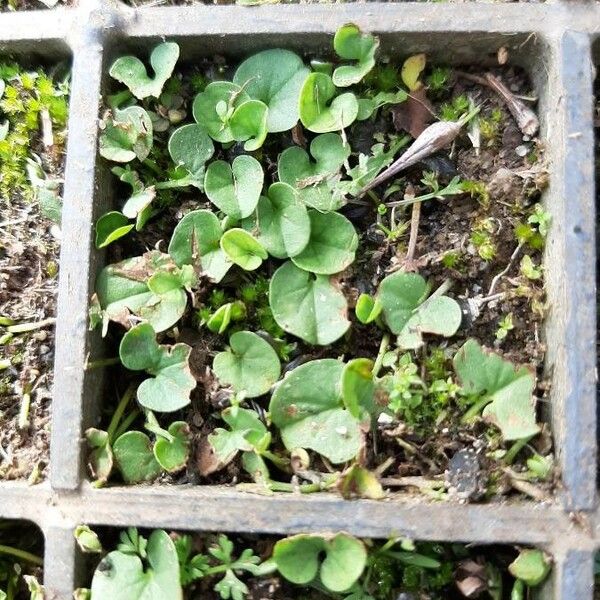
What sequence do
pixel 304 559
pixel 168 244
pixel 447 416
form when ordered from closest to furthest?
1. pixel 304 559
2. pixel 447 416
3. pixel 168 244

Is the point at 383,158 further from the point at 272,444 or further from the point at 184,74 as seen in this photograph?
the point at 272,444

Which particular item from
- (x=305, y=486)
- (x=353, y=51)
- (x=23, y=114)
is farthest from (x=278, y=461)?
(x=23, y=114)

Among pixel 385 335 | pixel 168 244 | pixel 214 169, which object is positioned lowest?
pixel 385 335

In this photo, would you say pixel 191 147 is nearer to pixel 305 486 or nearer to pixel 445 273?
pixel 445 273

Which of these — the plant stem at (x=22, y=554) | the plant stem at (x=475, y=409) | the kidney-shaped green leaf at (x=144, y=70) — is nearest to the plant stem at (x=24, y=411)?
the plant stem at (x=22, y=554)

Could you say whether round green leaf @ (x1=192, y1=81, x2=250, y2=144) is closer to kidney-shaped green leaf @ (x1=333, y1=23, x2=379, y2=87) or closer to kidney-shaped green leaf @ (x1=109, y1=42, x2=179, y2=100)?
kidney-shaped green leaf @ (x1=109, y1=42, x2=179, y2=100)

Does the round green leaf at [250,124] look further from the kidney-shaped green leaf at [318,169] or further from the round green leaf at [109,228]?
the round green leaf at [109,228]

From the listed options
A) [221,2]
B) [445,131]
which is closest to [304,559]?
[445,131]
